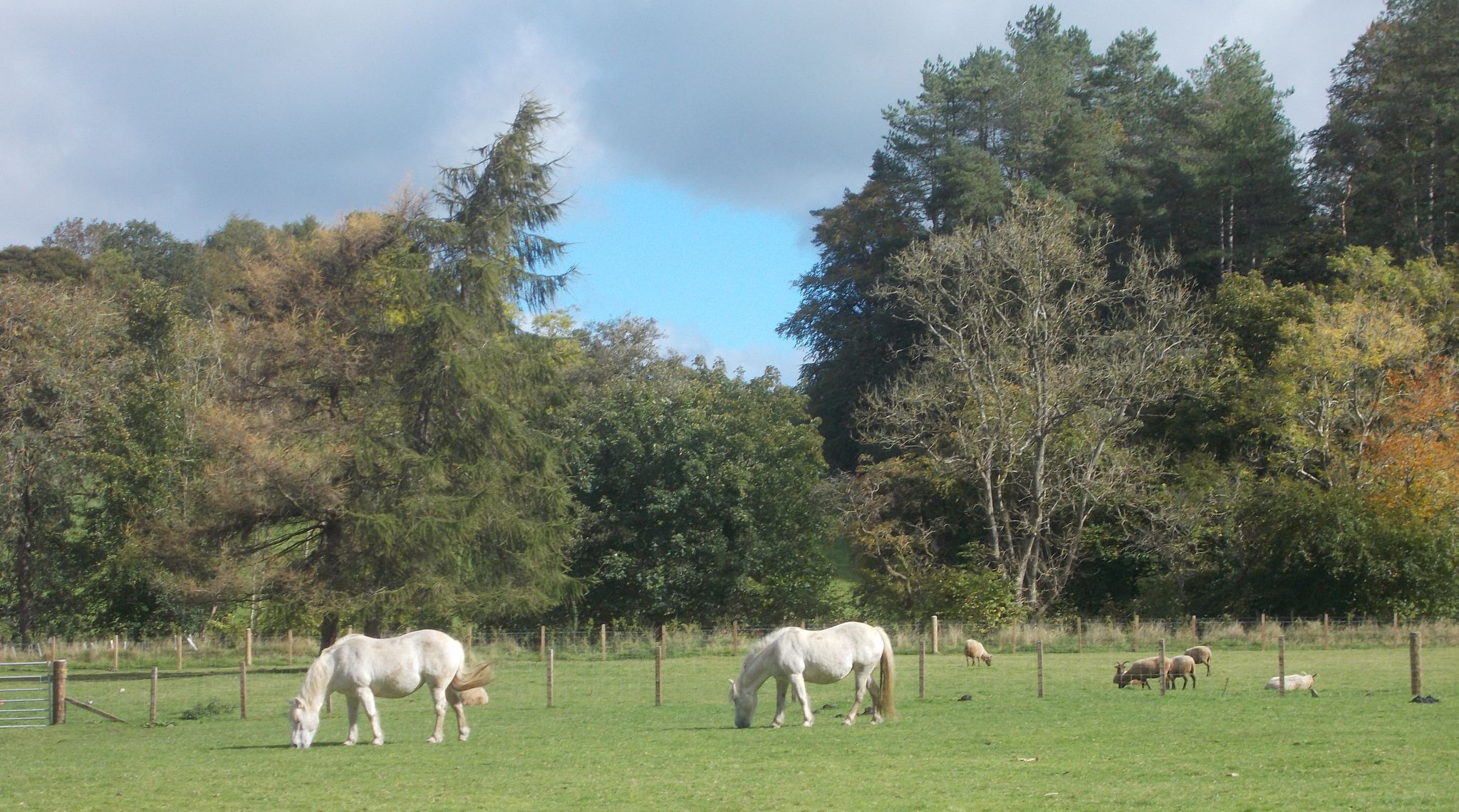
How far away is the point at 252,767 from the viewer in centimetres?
1343

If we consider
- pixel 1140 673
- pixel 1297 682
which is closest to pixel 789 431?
pixel 1140 673

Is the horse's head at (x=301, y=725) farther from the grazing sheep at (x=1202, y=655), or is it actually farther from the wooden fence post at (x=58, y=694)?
the grazing sheep at (x=1202, y=655)

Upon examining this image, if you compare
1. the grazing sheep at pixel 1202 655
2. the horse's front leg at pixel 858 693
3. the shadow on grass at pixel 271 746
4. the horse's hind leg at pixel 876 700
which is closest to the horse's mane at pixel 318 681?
the shadow on grass at pixel 271 746

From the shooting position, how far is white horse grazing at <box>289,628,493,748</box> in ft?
50.1

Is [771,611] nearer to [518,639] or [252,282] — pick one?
[518,639]

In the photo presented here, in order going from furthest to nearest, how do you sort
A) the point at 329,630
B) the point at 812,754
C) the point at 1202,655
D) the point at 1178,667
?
the point at 329,630, the point at 1202,655, the point at 1178,667, the point at 812,754

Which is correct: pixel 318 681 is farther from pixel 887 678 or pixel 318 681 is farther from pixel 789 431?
Result: pixel 789 431

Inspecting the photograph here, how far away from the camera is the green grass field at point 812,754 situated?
10.7 meters

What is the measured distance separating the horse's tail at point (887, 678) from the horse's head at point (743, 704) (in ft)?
5.48

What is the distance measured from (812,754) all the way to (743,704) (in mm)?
2956

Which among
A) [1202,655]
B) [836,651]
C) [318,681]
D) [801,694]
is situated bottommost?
[1202,655]

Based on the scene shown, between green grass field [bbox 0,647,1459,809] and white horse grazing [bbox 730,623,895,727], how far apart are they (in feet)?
1.18

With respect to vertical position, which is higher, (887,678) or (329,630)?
(887,678)

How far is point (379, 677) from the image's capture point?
15.4m
